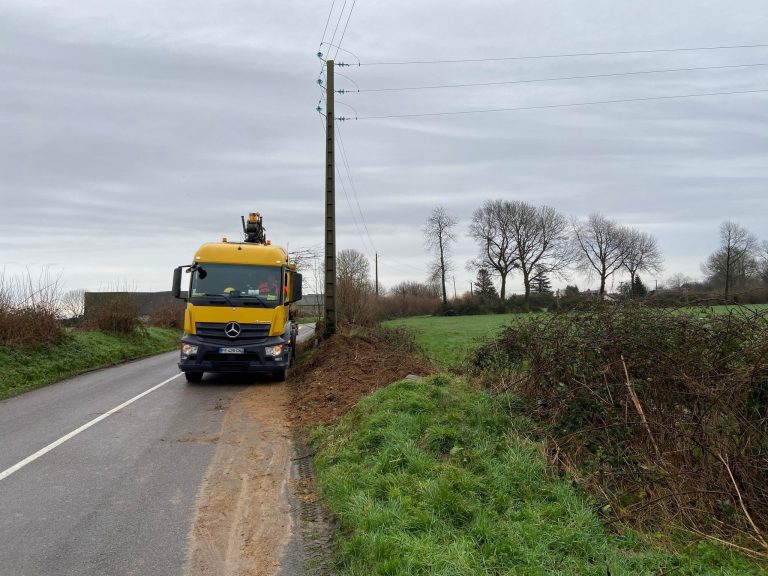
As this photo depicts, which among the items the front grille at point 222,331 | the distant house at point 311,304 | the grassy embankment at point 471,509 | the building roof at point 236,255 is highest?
the building roof at point 236,255

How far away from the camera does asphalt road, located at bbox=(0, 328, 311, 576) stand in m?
4.10

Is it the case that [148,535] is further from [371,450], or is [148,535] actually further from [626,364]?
[626,364]

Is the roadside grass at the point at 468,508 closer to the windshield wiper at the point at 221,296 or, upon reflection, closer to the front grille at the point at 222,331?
the front grille at the point at 222,331

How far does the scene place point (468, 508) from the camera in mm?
4289

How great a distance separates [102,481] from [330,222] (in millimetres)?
10817

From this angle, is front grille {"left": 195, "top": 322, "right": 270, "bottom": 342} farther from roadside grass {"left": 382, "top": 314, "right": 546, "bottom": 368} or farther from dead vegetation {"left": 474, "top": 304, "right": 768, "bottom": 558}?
dead vegetation {"left": 474, "top": 304, "right": 768, "bottom": 558}

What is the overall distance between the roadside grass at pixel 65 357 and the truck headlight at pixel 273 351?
562cm

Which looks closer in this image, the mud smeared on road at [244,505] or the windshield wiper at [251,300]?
the mud smeared on road at [244,505]

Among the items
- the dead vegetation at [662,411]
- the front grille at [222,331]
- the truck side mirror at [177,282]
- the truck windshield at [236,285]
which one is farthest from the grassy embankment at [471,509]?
the truck side mirror at [177,282]

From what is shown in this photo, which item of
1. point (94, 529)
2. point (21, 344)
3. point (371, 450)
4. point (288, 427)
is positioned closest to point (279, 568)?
point (94, 529)

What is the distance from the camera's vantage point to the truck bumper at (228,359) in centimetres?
1222

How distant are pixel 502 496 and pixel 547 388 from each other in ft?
7.23

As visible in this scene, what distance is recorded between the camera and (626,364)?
577cm

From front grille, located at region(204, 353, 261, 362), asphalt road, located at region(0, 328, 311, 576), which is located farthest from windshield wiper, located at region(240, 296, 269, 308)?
asphalt road, located at region(0, 328, 311, 576)
